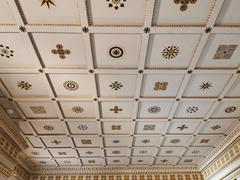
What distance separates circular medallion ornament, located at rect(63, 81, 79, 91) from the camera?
5789 millimetres

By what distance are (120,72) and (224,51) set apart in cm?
230

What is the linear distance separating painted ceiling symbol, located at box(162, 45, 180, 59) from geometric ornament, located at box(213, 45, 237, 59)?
87 cm

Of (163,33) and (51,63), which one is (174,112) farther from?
(51,63)

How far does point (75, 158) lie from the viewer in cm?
1003

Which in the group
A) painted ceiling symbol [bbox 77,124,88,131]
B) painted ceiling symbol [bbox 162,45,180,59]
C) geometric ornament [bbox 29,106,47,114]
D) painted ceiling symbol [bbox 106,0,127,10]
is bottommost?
painted ceiling symbol [bbox 77,124,88,131]

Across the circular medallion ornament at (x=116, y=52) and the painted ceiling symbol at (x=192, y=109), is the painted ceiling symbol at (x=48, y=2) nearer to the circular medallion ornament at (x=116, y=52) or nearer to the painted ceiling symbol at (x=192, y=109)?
the circular medallion ornament at (x=116, y=52)

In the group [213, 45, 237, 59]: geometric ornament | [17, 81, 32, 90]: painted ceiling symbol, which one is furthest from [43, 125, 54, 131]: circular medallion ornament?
[213, 45, 237, 59]: geometric ornament

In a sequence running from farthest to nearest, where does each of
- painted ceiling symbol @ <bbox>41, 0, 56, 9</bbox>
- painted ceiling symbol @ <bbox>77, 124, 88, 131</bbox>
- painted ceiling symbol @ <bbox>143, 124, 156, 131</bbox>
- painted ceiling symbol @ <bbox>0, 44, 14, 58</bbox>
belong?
painted ceiling symbol @ <bbox>143, 124, 156, 131</bbox> < painted ceiling symbol @ <bbox>77, 124, 88, 131</bbox> < painted ceiling symbol @ <bbox>0, 44, 14, 58</bbox> < painted ceiling symbol @ <bbox>41, 0, 56, 9</bbox>

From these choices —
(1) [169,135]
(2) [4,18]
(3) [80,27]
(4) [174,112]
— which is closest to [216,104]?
(4) [174,112]

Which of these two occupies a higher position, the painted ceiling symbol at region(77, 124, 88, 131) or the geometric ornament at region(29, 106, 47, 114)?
the geometric ornament at region(29, 106, 47, 114)

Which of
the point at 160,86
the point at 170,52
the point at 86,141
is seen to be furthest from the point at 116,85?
the point at 86,141

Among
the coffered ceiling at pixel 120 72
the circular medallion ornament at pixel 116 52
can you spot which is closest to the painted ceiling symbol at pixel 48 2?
the coffered ceiling at pixel 120 72

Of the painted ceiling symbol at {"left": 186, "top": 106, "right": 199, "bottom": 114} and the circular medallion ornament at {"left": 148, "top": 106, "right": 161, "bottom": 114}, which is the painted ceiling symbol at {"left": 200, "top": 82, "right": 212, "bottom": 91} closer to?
the painted ceiling symbol at {"left": 186, "top": 106, "right": 199, "bottom": 114}

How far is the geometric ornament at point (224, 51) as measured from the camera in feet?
16.1
